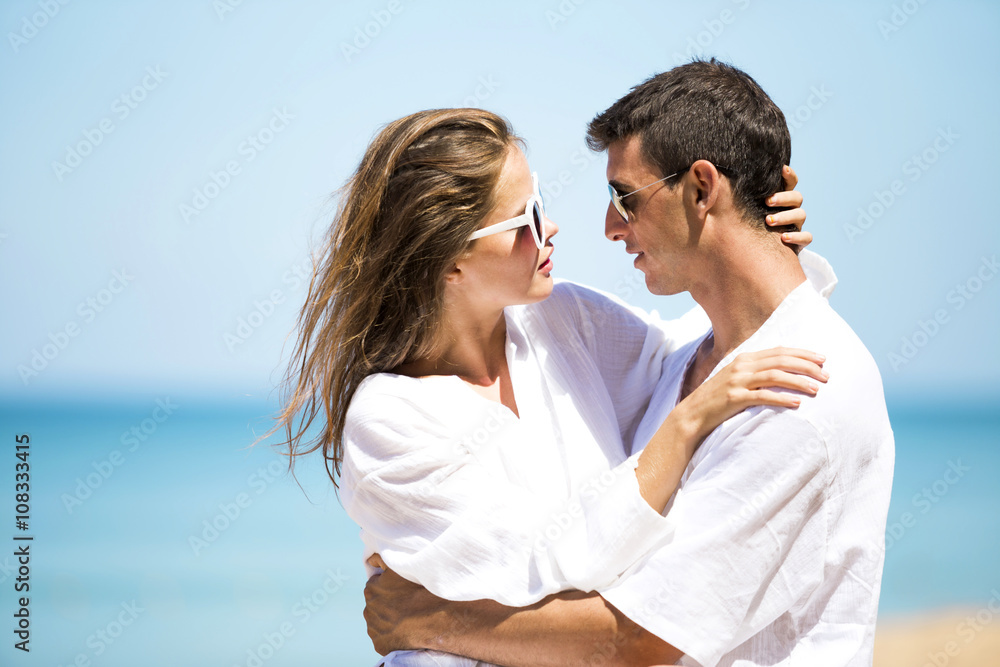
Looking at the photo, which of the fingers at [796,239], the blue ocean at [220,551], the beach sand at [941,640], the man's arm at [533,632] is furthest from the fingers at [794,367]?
the beach sand at [941,640]

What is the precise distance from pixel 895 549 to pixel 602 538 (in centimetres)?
1192

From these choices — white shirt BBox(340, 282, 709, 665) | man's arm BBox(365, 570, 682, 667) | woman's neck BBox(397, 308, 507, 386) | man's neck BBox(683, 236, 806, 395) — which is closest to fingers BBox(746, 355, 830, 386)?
man's neck BBox(683, 236, 806, 395)

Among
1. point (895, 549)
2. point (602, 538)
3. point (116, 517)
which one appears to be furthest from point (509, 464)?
point (116, 517)

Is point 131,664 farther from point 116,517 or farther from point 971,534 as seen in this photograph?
point 971,534

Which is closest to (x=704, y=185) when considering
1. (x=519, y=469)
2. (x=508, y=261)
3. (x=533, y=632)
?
(x=508, y=261)

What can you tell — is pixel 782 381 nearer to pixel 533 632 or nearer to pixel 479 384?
pixel 533 632

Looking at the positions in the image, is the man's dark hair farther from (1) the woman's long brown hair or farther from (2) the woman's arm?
(2) the woman's arm

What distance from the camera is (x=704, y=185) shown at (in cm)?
297

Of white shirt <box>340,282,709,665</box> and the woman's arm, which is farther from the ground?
the woman's arm

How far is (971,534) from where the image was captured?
13.0 meters

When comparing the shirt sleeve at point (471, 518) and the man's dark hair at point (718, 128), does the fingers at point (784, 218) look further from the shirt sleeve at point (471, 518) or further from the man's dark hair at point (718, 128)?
the shirt sleeve at point (471, 518)

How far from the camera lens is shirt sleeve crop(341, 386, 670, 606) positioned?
101 inches

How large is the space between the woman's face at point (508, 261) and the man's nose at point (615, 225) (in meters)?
0.26

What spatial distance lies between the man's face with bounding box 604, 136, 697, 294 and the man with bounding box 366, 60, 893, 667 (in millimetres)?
11
